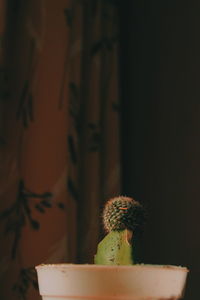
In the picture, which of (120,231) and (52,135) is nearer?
(120,231)

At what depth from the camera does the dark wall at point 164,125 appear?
133 centimetres

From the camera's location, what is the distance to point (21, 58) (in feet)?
4.47

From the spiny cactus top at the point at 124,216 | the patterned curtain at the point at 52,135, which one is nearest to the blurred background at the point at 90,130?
the patterned curtain at the point at 52,135

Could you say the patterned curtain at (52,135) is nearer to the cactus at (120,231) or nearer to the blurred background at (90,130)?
the blurred background at (90,130)

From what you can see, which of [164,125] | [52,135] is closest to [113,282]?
[52,135]

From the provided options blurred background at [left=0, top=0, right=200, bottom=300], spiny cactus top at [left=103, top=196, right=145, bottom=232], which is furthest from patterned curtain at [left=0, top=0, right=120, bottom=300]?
spiny cactus top at [left=103, top=196, right=145, bottom=232]

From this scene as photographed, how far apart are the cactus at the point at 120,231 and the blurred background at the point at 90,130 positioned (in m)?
0.71

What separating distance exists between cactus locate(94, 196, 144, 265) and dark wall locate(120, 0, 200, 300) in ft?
2.35

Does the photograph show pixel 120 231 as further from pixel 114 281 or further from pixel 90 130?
pixel 90 130

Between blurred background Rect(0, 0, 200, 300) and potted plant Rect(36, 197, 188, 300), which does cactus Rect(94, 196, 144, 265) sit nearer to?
potted plant Rect(36, 197, 188, 300)

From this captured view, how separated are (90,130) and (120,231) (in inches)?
35.8

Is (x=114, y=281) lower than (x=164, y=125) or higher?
lower

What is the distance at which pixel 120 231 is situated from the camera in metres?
0.59

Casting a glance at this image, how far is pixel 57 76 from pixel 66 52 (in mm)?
76
